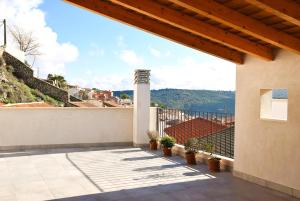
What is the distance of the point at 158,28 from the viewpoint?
6.41 m

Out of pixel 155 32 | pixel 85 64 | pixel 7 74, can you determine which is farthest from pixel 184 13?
pixel 85 64

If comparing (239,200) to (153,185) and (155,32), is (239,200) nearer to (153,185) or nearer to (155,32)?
(153,185)

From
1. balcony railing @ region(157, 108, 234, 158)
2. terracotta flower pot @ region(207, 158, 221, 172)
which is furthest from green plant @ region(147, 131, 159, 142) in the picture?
terracotta flower pot @ region(207, 158, 221, 172)

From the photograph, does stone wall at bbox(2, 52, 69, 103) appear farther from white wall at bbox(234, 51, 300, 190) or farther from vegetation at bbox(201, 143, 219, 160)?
white wall at bbox(234, 51, 300, 190)

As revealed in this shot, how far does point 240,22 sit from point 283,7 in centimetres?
79

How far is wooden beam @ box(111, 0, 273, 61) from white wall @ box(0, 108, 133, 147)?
18.6ft

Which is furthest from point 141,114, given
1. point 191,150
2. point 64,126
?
point 191,150

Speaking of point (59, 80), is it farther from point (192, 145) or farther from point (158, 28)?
point (158, 28)

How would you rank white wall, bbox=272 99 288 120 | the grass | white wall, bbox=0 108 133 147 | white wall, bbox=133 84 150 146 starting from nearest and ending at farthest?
white wall, bbox=0 108 133 147, white wall, bbox=272 99 288 120, white wall, bbox=133 84 150 146, the grass

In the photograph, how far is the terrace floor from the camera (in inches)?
226

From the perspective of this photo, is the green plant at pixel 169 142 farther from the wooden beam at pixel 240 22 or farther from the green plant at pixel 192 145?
the wooden beam at pixel 240 22

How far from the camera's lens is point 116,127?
35.9 ft

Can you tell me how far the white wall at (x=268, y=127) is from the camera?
228 inches

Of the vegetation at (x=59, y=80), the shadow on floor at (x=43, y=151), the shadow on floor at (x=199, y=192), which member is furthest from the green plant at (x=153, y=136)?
the vegetation at (x=59, y=80)
